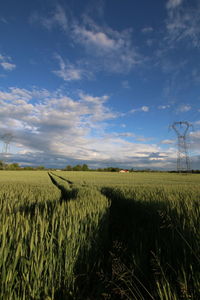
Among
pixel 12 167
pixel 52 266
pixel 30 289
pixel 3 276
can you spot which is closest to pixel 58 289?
pixel 52 266

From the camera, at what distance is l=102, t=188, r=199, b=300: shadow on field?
6.32ft

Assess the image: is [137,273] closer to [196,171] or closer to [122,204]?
[122,204]

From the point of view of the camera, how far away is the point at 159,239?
325cm

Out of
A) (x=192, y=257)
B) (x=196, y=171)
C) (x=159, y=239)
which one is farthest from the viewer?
(x=196, y=171)

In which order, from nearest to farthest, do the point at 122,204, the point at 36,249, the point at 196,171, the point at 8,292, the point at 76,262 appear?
the point at 8,292, the point at 36,249, the point at 76,262, the point at 122,204, the point at 196,171

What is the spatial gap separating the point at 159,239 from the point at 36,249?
247cm

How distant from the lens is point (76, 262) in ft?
7.78

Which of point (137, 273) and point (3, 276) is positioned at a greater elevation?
point (3, 276)

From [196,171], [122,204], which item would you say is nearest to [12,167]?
[196,171]

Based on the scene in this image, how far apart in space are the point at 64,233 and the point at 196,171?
87.0 meters

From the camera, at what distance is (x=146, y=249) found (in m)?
3.19

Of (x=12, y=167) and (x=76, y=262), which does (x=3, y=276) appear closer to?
(x=76, y=262)

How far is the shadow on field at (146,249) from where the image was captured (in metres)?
1.93

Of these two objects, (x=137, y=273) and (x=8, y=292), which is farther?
(x=137, y=273)
